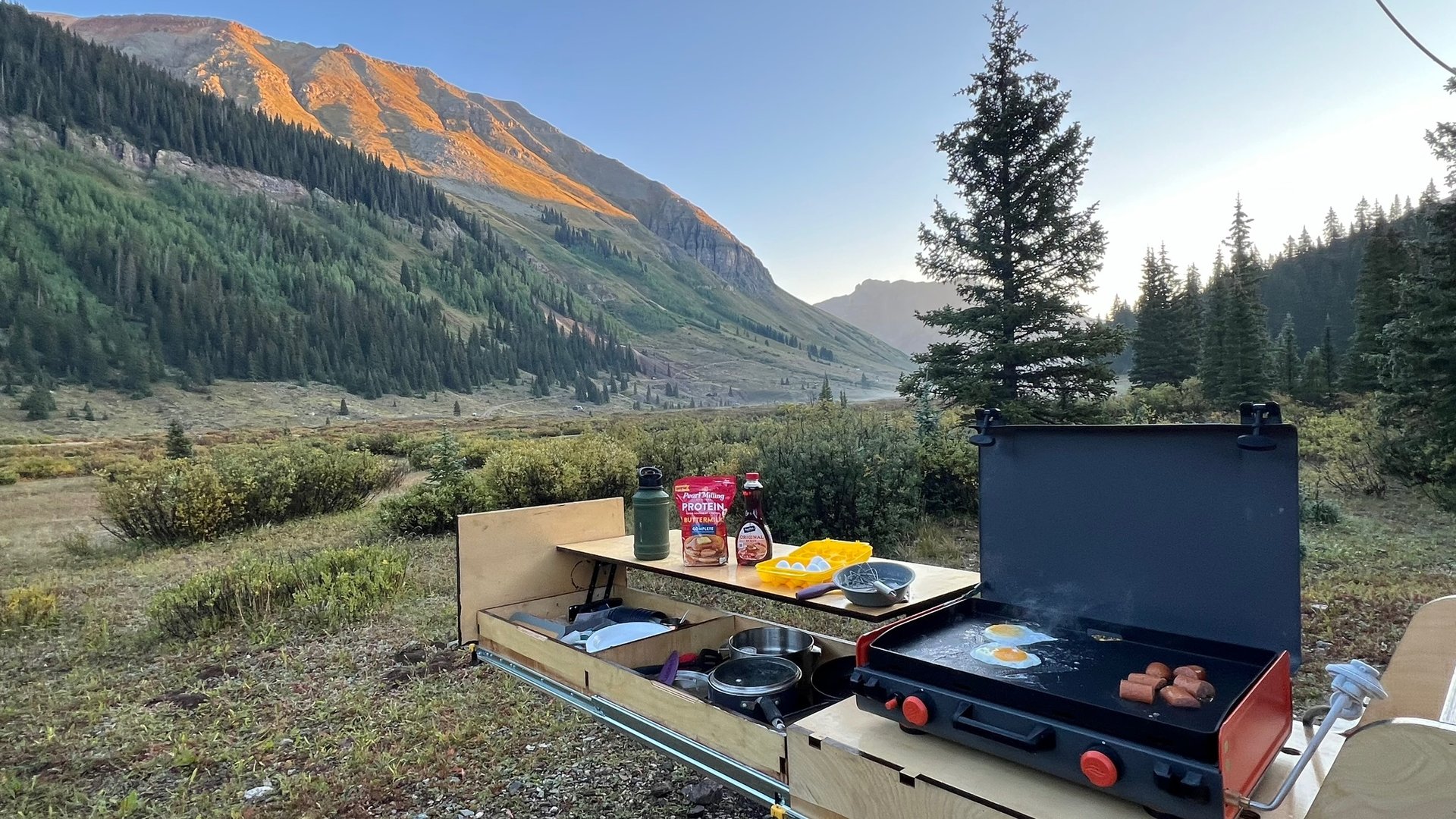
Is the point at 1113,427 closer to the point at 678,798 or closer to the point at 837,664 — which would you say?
the point at 837,664

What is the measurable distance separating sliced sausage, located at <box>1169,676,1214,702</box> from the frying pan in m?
0.70

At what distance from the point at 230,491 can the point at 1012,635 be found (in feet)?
34.5

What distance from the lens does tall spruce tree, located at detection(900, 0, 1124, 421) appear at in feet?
38.9

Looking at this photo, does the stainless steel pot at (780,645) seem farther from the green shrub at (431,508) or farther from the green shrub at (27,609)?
the green shrub at (431,508)

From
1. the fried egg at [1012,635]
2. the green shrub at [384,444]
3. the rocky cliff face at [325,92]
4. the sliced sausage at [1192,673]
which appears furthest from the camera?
the rocky cliff face at [325,92]

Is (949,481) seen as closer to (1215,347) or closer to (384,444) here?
(384,444)

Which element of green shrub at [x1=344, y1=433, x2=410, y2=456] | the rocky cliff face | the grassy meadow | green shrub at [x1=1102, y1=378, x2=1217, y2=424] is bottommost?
the grassy meadow

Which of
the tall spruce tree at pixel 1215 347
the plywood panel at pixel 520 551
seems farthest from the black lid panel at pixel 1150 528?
the tall spruce tree at pixel 1215 347

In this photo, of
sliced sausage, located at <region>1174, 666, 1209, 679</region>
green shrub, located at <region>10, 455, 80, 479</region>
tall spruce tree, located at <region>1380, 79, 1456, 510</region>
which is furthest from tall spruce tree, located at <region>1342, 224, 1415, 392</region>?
green shrub, located at <region>10, 455, 80, 479</region>

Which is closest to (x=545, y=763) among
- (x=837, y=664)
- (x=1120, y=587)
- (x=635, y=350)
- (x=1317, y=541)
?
(x=837, y=664)

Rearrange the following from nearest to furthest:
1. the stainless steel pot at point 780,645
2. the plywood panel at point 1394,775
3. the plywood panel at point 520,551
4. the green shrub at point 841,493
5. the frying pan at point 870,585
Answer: the plywood panel at point 1394,775 < the frying pan at point 870,585 < the stainless steel pot at point 780,645 < the plywood panel at point 520,551 < the green shrub at point 841,493

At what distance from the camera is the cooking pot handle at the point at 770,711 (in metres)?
1.94

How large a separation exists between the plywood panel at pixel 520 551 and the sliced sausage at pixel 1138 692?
7.96 feet

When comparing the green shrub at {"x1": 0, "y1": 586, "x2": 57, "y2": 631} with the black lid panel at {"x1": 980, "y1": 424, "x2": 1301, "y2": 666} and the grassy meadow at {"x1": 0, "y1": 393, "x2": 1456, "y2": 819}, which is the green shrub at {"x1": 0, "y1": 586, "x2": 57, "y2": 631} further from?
the black lid panel at {"x1": 980, "y1": 424, "x2": 1301, "y2": 666}
